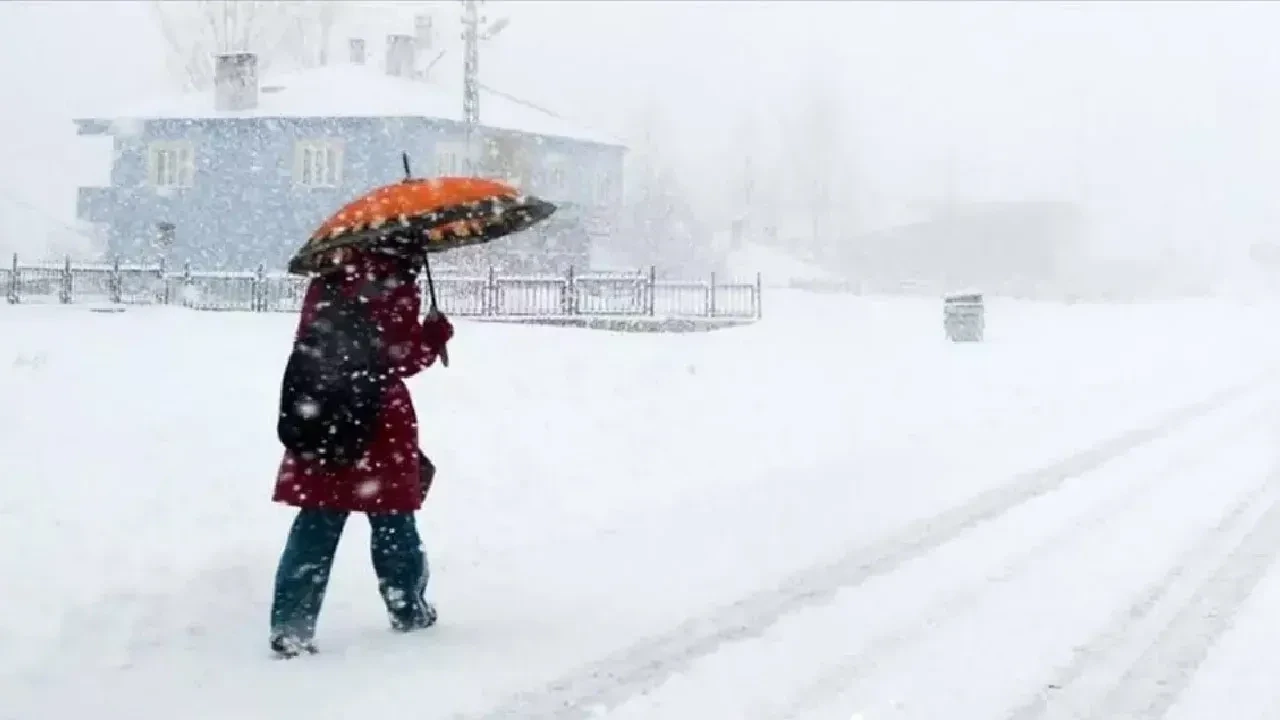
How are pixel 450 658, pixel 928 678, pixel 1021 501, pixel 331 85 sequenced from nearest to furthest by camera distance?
pixel 928 678, pixel 450 658, pixel 1021 501, pixel 331 85

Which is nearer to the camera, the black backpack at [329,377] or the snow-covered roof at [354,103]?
the black backpack at [329,377]

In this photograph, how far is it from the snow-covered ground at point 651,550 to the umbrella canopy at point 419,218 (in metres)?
1.70

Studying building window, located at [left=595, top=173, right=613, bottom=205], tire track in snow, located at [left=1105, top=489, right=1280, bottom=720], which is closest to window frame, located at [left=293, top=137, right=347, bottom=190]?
building window, located at [left=595, top=173, right=613, bottom=205]

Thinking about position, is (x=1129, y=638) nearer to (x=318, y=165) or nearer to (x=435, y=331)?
(x=435, y=331)

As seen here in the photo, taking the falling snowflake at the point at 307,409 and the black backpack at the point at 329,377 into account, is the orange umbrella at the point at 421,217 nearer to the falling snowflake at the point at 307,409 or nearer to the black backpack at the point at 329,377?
the black backpack at the point at 329,377

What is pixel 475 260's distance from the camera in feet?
125

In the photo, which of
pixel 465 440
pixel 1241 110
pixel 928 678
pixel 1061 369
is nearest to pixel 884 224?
pixel 1241 110

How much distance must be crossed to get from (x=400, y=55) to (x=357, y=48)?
138 inches

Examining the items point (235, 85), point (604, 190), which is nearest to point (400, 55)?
→ point (235, 85)

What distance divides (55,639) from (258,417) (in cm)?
537

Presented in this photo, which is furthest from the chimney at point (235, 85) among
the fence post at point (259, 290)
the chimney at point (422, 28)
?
the fence post at point (259, 290)

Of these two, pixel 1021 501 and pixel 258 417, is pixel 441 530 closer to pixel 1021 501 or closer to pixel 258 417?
pixel 258 417

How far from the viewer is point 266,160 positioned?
45.4m

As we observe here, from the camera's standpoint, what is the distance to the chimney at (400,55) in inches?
1949
